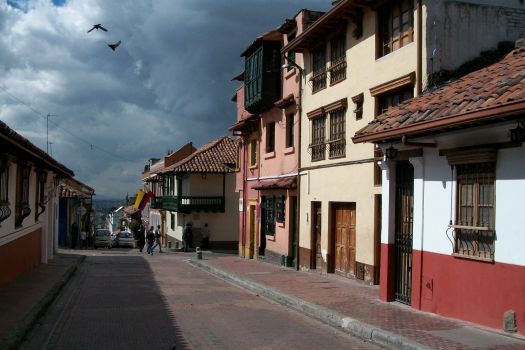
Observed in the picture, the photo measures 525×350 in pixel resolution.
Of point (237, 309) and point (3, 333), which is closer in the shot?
point (3, 333)

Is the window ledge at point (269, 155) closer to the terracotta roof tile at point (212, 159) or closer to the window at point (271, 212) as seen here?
the window at point (271, 212)

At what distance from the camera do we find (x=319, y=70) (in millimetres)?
19859

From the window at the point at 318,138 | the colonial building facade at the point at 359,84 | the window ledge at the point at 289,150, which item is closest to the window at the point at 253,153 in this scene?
the window ledge at the point at 289,150

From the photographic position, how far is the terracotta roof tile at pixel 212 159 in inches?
1631

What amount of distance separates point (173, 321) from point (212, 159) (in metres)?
32.4

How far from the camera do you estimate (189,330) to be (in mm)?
10250

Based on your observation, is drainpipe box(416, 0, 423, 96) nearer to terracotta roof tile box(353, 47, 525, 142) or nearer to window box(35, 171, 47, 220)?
terracotta roof tile box(353, 47, 525, 142)

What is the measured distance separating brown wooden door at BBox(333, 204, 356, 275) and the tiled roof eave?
5796 mm

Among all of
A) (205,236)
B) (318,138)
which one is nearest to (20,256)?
(318,138)

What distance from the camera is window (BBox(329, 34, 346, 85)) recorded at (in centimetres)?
1777

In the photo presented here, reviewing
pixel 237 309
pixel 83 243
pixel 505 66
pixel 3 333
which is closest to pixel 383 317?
pixel 237 309

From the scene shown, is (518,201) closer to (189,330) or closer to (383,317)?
(383,317)

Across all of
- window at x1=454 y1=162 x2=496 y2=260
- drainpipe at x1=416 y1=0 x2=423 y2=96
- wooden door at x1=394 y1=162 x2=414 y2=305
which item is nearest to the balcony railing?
drainpipe at x1=416 y1=0 x2=423 y2=96

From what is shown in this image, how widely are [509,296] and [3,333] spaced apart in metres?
7.81
